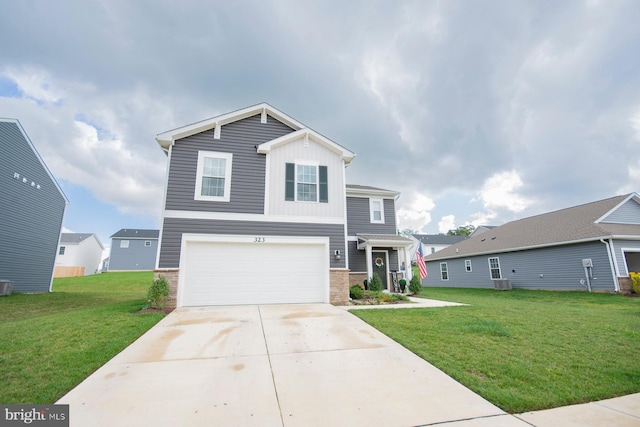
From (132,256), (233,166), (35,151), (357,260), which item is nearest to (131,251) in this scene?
(132,256)

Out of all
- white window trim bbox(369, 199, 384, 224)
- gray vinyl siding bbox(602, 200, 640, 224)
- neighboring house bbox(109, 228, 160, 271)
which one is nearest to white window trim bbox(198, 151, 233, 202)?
white window trim bbox(369, 199, 384, 224)

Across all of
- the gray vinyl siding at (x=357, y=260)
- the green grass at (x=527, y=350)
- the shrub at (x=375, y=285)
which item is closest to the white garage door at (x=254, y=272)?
the green grass at (x=527, y=350)

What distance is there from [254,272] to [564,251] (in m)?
16.8

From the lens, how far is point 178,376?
3734 mm

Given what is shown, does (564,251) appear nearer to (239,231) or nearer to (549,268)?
(549,268)

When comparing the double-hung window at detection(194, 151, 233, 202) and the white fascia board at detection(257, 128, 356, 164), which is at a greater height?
the white fascia board at detection(257, 128, 356, 164)

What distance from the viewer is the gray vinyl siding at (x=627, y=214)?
50.0 feet

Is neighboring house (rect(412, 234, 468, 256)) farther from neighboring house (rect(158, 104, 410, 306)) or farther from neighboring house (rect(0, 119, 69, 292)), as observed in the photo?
neighboring house (rect(0, 119, 69, 292))

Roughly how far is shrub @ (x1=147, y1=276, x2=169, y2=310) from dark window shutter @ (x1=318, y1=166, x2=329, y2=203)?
19.4 feet

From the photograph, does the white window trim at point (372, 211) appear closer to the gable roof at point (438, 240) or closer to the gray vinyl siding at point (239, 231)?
the gray vinyl siding at point (239, 231)

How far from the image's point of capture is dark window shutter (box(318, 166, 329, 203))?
34.1 feet

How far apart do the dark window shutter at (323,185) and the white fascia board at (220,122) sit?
203 cm

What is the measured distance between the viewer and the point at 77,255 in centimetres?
3262

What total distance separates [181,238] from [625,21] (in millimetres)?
18452
